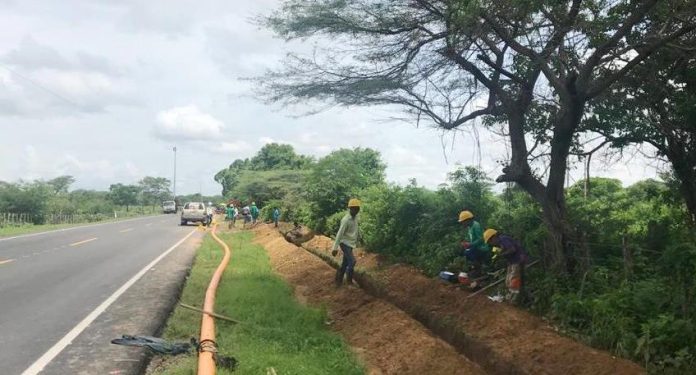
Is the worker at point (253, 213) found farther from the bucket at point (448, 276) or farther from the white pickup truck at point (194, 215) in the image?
the bucket at point (448, 276)

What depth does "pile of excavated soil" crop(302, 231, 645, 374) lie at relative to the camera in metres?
5.93

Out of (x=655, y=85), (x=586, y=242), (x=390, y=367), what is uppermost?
(x=655, y=85)

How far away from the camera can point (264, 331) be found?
773 centimetres

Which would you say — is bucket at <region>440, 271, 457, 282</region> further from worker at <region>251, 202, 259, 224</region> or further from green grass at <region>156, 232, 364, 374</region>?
worker at <region>251, 202, 259, 224</region>

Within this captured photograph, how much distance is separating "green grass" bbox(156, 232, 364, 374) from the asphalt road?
1.47 metres

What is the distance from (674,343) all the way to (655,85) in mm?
5051

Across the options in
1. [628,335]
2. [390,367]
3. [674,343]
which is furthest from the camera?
[390,367]

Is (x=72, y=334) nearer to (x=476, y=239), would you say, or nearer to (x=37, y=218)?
(x=476, y=239)

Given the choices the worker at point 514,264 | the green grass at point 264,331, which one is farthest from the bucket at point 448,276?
the green grass at point 264,331

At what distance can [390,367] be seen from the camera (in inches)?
268

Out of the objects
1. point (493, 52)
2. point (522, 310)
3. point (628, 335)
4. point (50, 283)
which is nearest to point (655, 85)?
point (493, 52)

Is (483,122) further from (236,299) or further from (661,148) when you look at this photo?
(236,299)

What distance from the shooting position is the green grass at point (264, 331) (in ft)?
20.7

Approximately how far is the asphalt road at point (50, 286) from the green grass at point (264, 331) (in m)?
1.47
